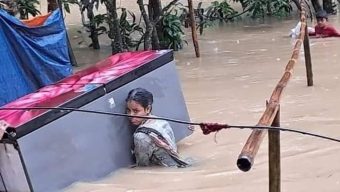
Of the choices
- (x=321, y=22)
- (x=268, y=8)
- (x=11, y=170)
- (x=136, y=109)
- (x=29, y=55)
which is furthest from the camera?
(x=268, y=8)

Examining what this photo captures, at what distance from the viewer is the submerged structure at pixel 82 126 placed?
484 cm

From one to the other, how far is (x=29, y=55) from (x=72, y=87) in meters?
2.24

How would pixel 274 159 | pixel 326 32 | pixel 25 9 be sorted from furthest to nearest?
pixel 25 9 < pixel 326 32 < pixel 274 159

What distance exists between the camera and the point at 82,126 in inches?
207

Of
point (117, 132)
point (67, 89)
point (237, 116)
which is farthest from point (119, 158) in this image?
point (237, 116)

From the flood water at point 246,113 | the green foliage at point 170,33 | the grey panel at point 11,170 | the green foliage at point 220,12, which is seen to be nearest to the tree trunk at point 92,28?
the flood water at point 246,113

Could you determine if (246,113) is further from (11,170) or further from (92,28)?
(92,28)

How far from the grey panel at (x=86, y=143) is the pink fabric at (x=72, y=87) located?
4.4 inches

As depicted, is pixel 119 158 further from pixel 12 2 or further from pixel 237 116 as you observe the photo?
pixel 12 2

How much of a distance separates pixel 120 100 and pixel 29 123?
990 millimetres

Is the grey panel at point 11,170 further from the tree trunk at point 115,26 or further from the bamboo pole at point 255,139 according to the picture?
the tree trunk at point 115,26

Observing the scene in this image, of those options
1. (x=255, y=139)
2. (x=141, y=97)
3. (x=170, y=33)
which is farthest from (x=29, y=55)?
(x=170, y=33)

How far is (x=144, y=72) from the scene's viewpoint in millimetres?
5910

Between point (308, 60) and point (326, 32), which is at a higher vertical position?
point (308, 60)
